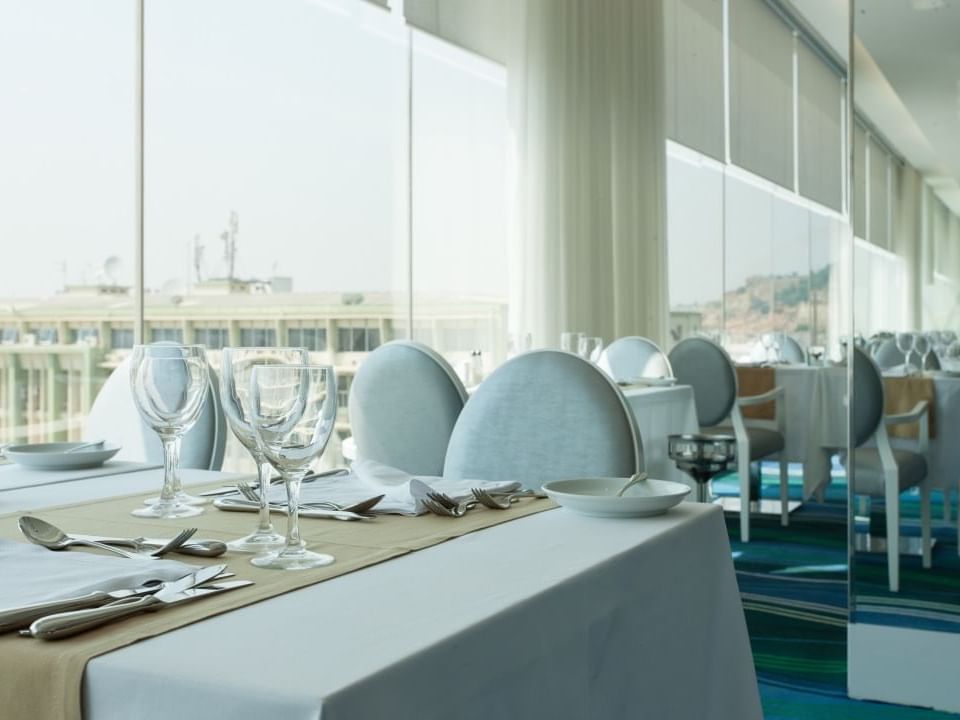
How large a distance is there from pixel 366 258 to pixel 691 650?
4.01 m

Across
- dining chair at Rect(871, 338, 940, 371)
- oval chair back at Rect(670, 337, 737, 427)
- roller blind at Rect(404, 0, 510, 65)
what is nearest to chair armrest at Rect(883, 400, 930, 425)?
dining chair at Rect(871, 338, 940, 371)

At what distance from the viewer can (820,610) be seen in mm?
3584

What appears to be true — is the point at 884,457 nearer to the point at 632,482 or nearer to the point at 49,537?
the point at 632,482

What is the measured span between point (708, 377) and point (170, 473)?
407 cm

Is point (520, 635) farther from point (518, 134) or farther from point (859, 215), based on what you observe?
point (518, 134)

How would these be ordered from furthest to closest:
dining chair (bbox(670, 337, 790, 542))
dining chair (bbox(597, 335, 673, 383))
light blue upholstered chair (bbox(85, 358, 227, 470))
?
dining chair (bbox(670, 337, 790, 542)) < dining chair (bbox(597, 335, 673, 383)) < light blue upholstered chair (bbox(85, 358, 227, 470))

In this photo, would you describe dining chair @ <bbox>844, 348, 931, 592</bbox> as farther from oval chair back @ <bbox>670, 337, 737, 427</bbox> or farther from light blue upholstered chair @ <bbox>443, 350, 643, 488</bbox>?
oval chair back @ <bbox>670, 337, 737, 427</bbox>

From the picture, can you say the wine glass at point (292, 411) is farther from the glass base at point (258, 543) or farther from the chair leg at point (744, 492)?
the chair leg at point (744, 492)

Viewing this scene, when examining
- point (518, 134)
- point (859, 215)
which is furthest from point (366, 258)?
point (859, 215)

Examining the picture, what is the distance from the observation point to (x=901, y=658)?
2666 mm

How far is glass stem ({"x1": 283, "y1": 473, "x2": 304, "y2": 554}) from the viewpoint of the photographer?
917mm

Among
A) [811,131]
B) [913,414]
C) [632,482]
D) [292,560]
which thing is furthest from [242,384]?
[811,131]

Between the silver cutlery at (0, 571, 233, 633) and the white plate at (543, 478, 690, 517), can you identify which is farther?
the white plate at (543, 478, 690, 517)

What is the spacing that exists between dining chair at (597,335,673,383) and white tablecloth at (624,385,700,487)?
1.96 ft
